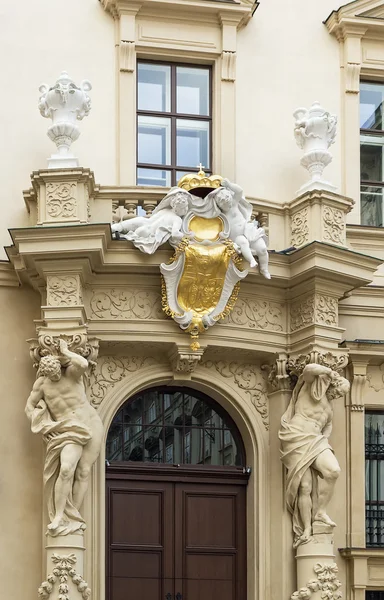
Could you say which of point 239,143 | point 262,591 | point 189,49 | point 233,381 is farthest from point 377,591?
point 189,49

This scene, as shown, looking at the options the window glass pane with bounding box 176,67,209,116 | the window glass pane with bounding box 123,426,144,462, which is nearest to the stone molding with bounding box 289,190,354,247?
the window glass pane with bounding box 176,67,209,116

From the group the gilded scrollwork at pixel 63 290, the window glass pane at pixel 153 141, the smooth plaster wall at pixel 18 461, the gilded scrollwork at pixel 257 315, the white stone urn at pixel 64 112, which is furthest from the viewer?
the window glass pane at pixel 153 141

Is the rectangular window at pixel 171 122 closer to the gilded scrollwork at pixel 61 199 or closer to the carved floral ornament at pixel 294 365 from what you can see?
the gilded scrollwork at pixel 61 199

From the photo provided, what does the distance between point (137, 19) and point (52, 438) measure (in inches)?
198

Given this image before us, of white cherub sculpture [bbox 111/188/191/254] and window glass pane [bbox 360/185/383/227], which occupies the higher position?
window glass pane [bbox 360/185/383/227]

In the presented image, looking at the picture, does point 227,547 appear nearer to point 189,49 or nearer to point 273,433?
point 273,433

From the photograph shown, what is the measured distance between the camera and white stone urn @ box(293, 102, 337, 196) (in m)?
17.2

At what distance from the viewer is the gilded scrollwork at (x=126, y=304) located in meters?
16.4

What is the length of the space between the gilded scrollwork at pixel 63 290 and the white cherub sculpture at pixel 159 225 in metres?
0.70

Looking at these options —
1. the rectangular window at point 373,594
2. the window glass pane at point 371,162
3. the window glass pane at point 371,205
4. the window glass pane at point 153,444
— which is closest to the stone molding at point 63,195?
the window glass pane at point 153,444

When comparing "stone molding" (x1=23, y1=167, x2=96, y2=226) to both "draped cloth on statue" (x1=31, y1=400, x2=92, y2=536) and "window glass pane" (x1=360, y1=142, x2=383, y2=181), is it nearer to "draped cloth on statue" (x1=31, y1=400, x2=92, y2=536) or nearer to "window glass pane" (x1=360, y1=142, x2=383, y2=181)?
"draped cloth on statue" (x1=31, y1=400, x2=92, y2=536)

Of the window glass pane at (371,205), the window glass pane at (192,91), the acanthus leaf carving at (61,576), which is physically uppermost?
the window glass pane at (192,91)

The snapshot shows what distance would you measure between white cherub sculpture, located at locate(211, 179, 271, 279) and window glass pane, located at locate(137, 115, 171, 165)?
164cm

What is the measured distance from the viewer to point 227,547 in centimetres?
1684
